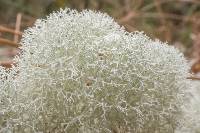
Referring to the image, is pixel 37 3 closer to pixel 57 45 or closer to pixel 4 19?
pixel 4 19

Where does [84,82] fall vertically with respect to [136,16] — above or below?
below

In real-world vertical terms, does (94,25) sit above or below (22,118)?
above

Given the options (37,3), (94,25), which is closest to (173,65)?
(94,25)

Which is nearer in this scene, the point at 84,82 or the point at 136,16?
the point at 84,82

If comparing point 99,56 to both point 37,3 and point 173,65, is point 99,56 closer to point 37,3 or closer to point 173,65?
point 173,65

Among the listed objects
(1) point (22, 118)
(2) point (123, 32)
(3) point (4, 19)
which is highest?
(3) point (4, 19)

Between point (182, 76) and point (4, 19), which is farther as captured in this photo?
point (4, 19)
